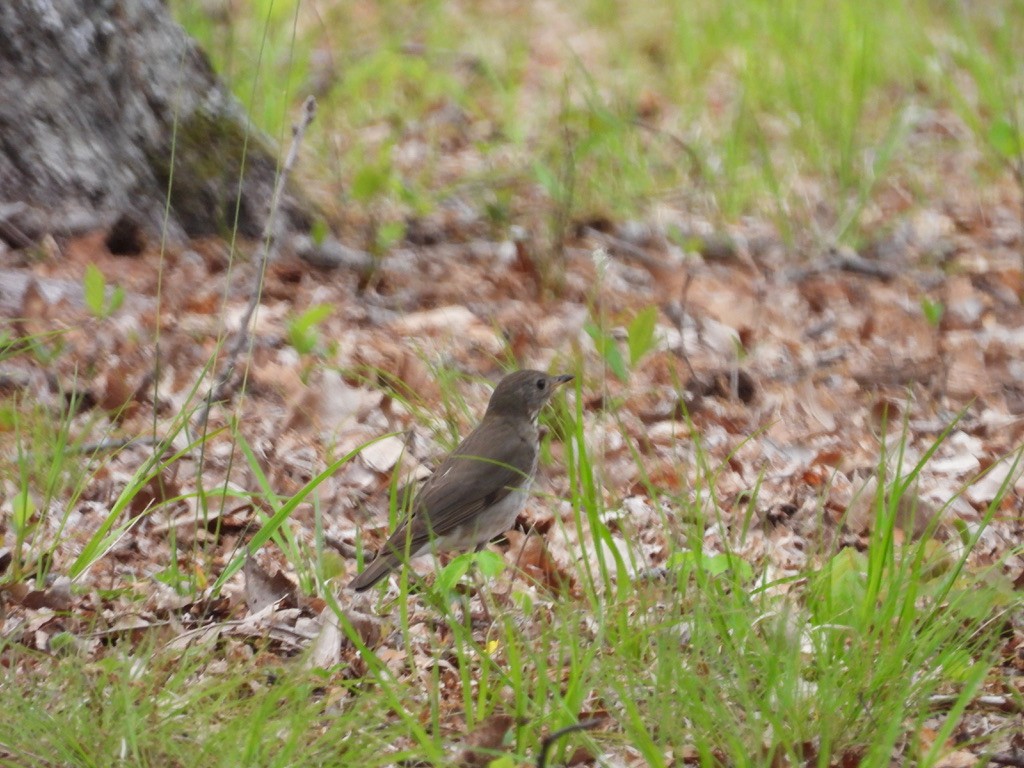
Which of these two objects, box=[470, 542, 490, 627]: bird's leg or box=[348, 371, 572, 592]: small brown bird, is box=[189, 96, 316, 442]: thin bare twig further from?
box=[470, 542, 490, 627]: bird's leg

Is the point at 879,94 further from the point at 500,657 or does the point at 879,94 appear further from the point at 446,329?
the point at 500,657

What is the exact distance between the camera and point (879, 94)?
346 inches

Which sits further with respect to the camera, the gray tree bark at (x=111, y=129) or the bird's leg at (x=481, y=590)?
the gray tree bark at (x=111, y=129)

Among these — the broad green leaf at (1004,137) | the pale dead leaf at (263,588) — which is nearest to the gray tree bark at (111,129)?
the pale dead leaf at (263,588)

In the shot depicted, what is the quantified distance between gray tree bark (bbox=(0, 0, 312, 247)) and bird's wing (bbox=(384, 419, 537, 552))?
1.82 meters

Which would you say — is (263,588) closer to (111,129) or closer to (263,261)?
(263,261)

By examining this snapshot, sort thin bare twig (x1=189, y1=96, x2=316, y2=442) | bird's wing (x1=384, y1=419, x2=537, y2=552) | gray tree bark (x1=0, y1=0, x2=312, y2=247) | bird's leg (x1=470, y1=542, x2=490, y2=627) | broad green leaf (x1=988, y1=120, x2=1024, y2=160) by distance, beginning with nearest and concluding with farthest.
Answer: bird's leg (x1=470, y1=542, x2=490, y2=627)
thin bare twig (x1=189, y1=96, x2=316, y2=442)
bird's wing (x1=384, y1=419, x2=537, y2=552)
gray tree bark (x1=0, y1=0, x2=312, y2=247)
broad green leaf (x1=988, y1=120, x2=1024, y2=160)

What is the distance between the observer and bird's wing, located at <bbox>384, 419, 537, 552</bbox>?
13.0ft

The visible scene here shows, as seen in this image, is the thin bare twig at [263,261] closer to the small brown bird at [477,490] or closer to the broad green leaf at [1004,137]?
the small brown bird at [477,490]

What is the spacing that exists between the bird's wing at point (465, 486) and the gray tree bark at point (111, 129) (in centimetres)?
182

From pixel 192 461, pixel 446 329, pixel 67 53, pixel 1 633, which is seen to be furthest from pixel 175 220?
pixel 1 633

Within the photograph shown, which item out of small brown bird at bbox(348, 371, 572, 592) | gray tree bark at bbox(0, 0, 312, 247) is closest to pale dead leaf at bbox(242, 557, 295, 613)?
small brown bird at bbox(348, 371, 572, 592)

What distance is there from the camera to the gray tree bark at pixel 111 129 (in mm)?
5410

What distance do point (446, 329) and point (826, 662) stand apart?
9.35 ft
